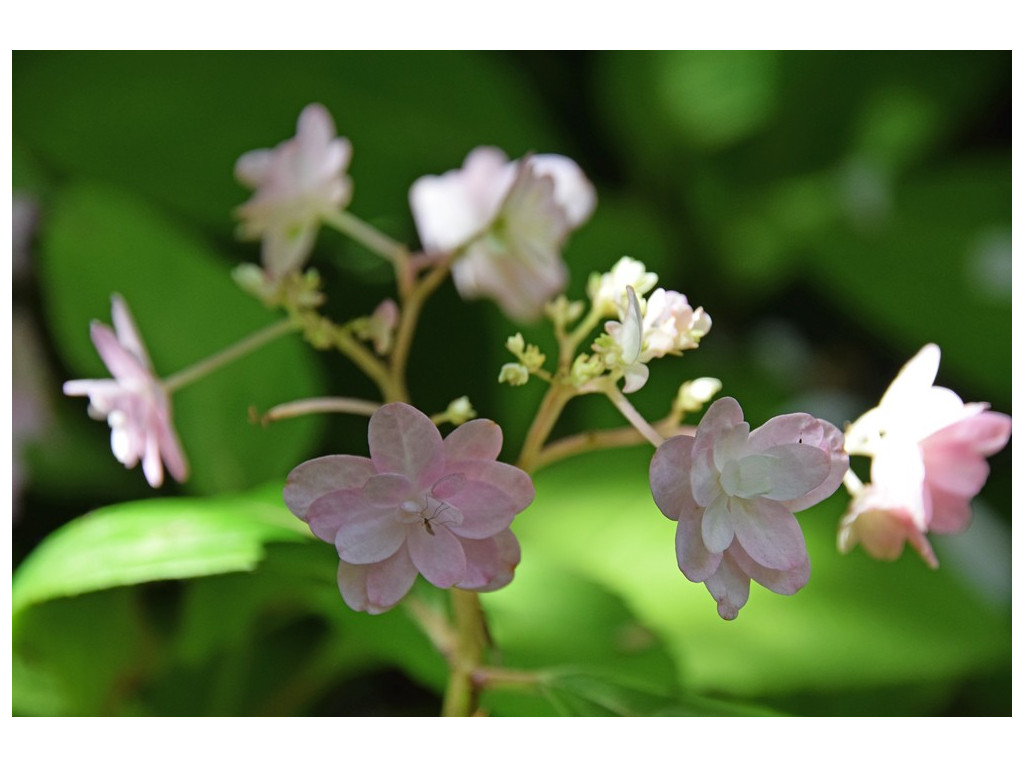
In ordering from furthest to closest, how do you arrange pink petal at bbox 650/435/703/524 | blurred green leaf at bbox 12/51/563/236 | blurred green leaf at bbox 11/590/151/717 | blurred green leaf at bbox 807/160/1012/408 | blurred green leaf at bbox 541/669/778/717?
blurred green leaf at bbox 807/160/1012/408 → blurred green leaf at bbox 12/51/563/236 → blurred green leaf at bbox 11/590/151/717 → blurred green leaf at bbox 541/669/778/717 → pink petal at bbox 650/435/703/524

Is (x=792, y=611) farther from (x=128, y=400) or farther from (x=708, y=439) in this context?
(x=128, y=400)

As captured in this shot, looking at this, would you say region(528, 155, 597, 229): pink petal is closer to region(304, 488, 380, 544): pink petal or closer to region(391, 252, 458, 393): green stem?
region(391, 252, 458, 393): green stem

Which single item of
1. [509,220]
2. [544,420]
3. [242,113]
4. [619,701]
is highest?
[242,113]

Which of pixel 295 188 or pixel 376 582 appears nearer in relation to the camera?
pixel 376 582

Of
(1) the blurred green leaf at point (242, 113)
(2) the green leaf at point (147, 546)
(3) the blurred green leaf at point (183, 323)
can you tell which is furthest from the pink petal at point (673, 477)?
(1) the blurred green leaf at point (242, 113)

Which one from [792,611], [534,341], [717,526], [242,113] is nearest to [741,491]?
[717,526]

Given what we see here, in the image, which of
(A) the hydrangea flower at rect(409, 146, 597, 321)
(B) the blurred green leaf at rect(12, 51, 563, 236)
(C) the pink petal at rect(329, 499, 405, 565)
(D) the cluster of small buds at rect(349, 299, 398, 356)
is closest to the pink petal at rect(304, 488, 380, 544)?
(C) the pink petal at rect(329, 499, 405, 565)

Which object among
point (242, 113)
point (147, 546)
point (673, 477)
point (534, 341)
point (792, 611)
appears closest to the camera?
point (673, 477)
